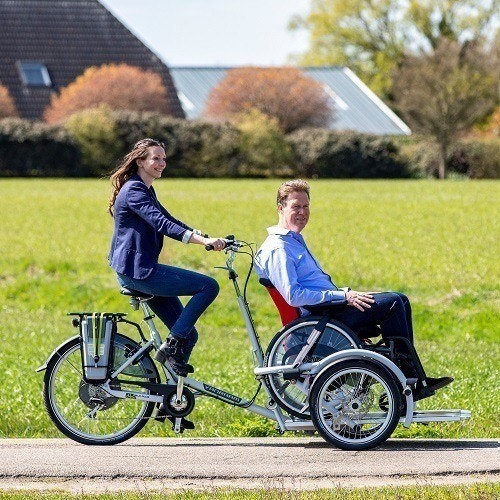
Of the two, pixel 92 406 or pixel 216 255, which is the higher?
pixel 92 406

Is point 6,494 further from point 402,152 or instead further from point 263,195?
point 402,152

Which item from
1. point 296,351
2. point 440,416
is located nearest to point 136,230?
point 296,351

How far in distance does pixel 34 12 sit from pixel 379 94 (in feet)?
102

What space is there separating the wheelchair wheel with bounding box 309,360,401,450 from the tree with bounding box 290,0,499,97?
7904 cm

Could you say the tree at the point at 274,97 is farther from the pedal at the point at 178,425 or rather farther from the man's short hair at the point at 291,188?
the pedal at the point at 178,425

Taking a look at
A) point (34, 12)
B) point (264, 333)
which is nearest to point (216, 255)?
point (264, 333)

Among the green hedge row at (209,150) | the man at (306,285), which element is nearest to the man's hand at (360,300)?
the man at (306,285)

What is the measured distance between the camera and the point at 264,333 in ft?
53.2

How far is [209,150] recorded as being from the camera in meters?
56.7

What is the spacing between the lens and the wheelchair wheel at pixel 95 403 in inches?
296

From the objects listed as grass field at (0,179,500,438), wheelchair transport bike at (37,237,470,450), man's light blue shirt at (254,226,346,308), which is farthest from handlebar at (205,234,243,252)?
grass field at (0,179,500,438)

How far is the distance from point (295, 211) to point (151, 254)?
928mm

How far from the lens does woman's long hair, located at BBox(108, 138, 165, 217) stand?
24.7 ft

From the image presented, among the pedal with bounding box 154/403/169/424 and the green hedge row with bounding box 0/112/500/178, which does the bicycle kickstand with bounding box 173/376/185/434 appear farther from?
the green hedge row with bounding box 0/112/500/178
